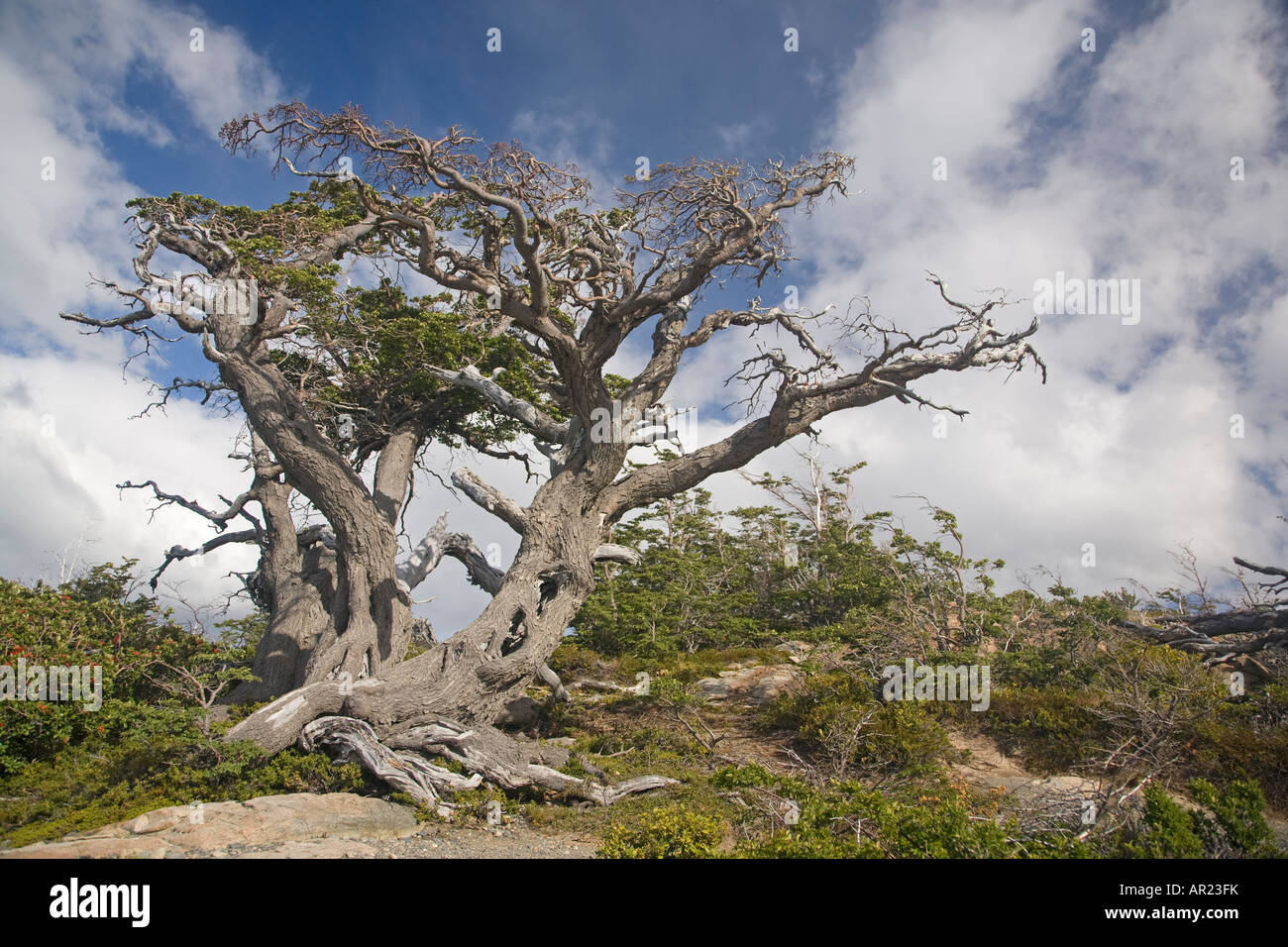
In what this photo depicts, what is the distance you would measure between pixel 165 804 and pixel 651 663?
743cm

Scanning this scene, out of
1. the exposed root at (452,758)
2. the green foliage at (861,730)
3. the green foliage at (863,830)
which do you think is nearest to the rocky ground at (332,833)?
the exposed root at (452,758)

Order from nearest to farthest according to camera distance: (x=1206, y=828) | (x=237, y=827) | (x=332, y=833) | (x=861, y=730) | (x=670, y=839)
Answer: (x=670, y=839)
(x=1206, y=828)
(x=237, y=827)
(x=332, y=833)
(x=861, y=730)

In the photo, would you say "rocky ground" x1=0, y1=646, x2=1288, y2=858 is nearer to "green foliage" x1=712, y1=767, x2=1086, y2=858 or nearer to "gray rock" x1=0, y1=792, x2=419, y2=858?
"gray rock" x1=0, y1=792, x2=419, y2=858

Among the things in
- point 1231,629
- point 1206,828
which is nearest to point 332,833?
point 1206,828

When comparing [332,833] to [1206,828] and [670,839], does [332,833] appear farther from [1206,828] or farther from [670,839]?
[1206,828]

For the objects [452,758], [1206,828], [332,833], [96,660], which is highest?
[96,660]

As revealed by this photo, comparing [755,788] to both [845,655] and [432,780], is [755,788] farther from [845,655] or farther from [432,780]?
[845,655]

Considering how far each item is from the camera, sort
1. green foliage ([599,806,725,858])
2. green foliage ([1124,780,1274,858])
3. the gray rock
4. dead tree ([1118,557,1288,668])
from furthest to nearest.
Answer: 1. dead tree ([1118,557,1288,668])
2. the gray rock
3. green foliage ([599,806,725,858])
4. green foliage ([1124,780,1274,858])

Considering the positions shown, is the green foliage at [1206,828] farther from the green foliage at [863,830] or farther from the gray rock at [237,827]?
the gray rock at [237,827]

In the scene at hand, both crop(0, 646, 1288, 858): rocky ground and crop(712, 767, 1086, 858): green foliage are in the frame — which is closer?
crop(712, 767, 1086, 858): green foliage

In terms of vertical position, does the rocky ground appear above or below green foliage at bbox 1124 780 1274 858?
below

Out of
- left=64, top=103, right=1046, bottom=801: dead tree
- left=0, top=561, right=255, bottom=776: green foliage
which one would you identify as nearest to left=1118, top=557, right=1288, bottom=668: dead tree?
left=64, top=103, right=1046, bottom=801: dead tree
